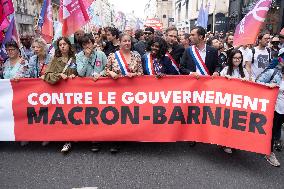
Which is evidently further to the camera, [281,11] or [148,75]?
[281,11]

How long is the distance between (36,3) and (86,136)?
40.2 meters

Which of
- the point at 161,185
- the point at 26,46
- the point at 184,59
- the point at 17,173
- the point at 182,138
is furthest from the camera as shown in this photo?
the point at 26,46

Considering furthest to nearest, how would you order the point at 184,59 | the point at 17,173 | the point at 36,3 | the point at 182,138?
the point at 36,3
the point at 184,59
the point at 182,138
the point at 17,173

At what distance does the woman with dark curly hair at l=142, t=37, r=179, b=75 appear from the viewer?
5449mm

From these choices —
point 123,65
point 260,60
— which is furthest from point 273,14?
point 123,65

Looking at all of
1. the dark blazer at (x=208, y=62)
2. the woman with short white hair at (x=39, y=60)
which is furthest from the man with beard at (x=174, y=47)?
the woman with short white hair at (x=39, y=60)

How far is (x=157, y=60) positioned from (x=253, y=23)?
1.76 m

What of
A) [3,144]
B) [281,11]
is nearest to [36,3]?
[281,11]

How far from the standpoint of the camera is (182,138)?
16.7ft

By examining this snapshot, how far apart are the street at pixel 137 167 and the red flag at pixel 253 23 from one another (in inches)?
78.7

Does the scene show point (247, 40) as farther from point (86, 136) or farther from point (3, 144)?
point (3, 144)

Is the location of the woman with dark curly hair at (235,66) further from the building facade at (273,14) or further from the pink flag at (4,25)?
the building facade at (273,14)

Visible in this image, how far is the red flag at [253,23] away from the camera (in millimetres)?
5598

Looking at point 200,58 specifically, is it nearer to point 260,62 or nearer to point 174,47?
point 174,47
